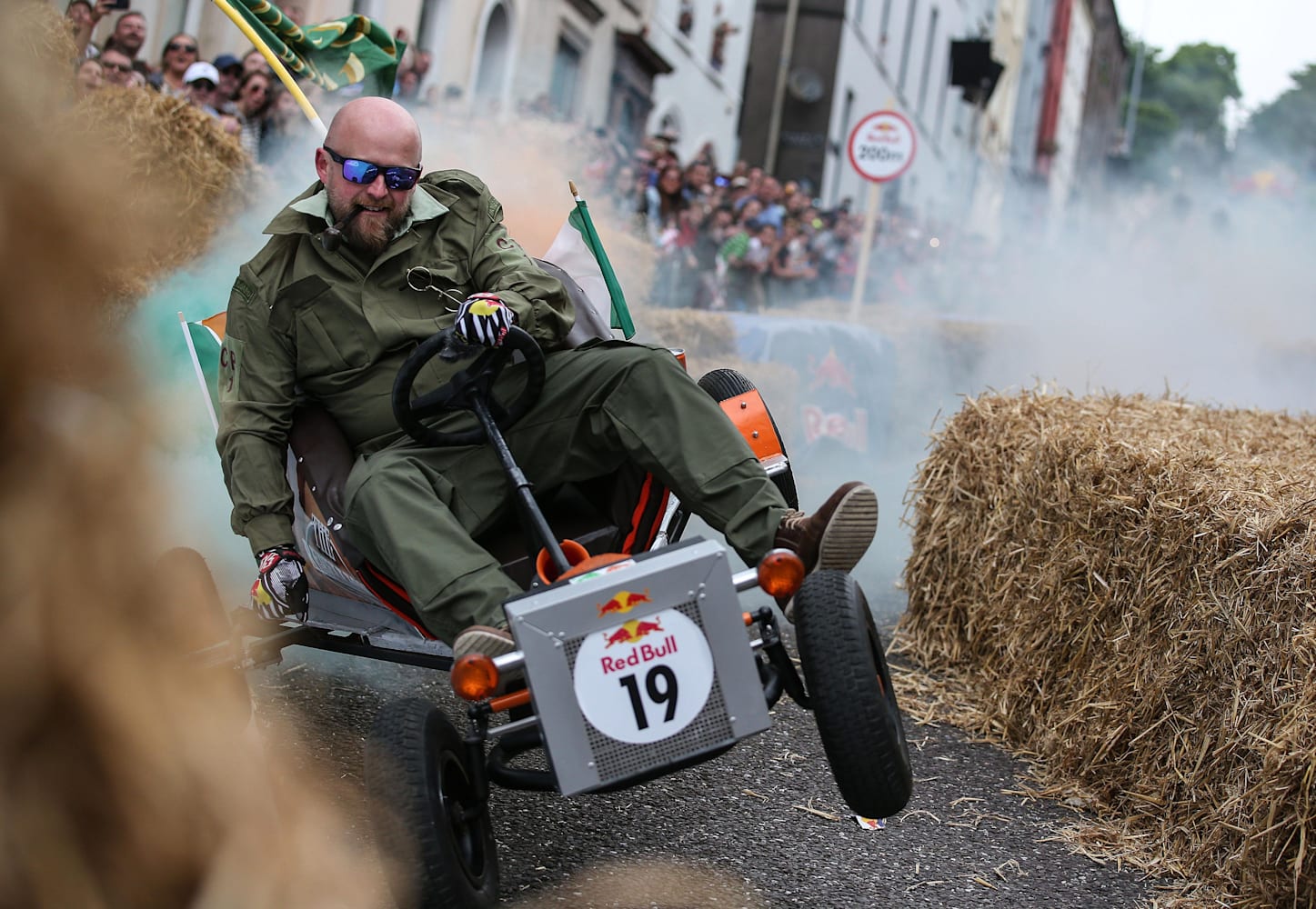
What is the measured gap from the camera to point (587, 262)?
376 centimetres

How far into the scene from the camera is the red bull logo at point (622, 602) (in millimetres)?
2309

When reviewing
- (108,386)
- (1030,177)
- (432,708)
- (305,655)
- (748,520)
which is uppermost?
(1030,177)

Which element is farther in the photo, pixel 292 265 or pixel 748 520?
pixel 292 265

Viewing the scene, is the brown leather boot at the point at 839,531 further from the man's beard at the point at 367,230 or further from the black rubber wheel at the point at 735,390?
the man's beard at the point at 367,230

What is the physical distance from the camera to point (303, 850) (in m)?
1.49

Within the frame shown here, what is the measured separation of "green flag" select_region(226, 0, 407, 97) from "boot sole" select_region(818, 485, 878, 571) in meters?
3.06

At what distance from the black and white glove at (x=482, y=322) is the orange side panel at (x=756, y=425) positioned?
0.79m

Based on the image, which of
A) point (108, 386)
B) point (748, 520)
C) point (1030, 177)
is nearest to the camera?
point (108, 386)

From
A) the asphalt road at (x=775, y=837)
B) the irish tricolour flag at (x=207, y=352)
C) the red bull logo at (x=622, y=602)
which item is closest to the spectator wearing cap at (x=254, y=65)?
the irish tricolour flag at (x=207, y=352)

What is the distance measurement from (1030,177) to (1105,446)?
4845 centimetres

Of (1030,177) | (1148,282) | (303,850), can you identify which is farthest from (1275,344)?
(1030,177)

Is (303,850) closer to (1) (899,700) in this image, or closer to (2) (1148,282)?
(1) (899,700)

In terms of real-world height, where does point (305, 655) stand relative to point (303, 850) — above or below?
below

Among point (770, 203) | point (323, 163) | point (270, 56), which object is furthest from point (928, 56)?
point (323, 163)
